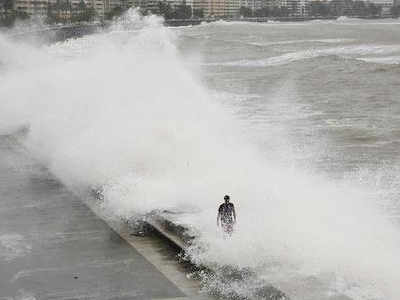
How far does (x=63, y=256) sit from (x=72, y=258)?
18 cm

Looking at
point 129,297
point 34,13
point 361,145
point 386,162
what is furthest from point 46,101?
point 34,13

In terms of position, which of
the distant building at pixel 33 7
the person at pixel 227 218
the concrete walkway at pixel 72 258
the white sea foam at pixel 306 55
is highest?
the distant building at pixel 33 7

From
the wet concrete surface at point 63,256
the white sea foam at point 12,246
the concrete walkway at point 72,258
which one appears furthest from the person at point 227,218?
the white sea foam at point 12,246

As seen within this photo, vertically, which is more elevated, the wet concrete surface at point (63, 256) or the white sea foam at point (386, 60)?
the wet concrete surface at point (63, 256)

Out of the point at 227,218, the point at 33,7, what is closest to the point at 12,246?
the point at 227,218

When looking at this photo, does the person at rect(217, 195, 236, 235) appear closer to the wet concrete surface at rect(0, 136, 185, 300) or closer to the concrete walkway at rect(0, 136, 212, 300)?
the concrete walkway at rect(0, 136, 212, 300)

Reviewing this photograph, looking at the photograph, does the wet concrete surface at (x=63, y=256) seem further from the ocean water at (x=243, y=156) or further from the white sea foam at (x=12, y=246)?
the ocean water at (x=243, y=156)

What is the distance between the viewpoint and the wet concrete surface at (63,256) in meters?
9.86

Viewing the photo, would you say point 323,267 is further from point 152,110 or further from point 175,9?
point 175,9

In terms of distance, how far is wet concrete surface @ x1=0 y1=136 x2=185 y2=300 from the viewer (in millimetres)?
9859

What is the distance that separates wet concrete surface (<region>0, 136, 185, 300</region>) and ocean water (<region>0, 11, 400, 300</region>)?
794mm

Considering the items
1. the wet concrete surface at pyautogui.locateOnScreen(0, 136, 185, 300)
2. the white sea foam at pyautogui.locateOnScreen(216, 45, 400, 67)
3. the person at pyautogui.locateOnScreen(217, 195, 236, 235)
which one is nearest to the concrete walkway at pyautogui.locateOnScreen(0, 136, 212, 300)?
the wet concrete surface at pyautogui.locateOnScreen(0, 136, 185, 300)

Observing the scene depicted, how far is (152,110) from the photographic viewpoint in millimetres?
23094

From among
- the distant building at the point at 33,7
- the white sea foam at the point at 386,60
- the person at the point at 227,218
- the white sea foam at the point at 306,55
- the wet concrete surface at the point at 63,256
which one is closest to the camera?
the wet concrete surface at the point at 63,256
